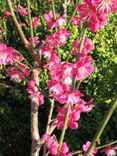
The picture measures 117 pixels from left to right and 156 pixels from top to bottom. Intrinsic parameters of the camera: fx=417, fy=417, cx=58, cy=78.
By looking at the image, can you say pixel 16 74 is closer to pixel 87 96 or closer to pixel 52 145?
pixel 52 145

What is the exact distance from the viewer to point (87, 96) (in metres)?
4.57

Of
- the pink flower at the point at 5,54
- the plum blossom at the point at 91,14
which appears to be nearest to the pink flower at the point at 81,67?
the plum blossom at the point at 91,14

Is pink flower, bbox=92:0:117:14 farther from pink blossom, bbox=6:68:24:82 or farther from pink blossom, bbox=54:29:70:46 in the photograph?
pink blossom, bbox=6:68:24:82

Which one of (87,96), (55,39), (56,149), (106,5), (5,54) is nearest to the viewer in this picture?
(106,5)

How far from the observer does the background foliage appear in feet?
13.8

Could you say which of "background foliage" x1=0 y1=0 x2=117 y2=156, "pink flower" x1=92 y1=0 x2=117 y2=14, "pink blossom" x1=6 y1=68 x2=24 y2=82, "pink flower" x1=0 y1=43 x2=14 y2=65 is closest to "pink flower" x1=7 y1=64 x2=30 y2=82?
"pink blossom" x1=6 y1=68 x2=24 y2=82

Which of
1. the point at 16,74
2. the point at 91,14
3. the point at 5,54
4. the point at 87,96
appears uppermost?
the point at 91,14

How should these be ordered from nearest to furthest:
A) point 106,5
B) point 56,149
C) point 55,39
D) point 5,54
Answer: point 106,5
point 5,54
point 56,149
point 55,39

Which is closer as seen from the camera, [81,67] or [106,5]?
[106,5]

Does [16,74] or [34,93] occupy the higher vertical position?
[16,74]

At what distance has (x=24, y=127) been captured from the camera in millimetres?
4578

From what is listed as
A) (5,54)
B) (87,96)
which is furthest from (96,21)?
(87,96)

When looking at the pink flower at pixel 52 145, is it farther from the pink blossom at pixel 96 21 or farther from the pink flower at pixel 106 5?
the pink flower at pixel 106 5

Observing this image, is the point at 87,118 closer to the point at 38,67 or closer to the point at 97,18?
the point at 38,67
